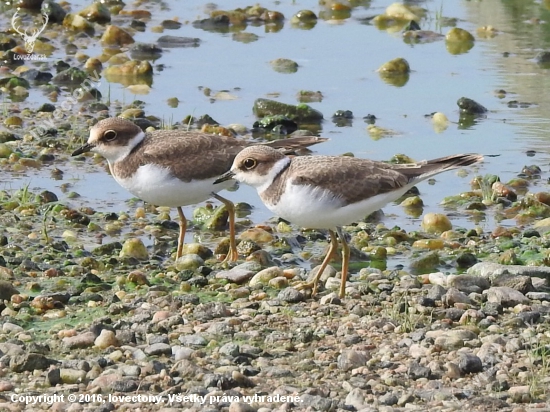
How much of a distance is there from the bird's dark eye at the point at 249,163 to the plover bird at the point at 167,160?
686mm

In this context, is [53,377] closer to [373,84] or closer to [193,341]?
[193,341]

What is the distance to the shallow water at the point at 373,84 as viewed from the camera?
11570 millimetres

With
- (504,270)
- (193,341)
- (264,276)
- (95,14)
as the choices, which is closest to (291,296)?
A: (264,276)

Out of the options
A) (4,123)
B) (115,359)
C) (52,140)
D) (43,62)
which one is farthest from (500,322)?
(43,62)

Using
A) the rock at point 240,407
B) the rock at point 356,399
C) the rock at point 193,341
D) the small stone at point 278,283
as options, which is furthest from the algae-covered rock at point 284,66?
the rock at point 240,407

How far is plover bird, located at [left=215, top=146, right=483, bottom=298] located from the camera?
781 cm

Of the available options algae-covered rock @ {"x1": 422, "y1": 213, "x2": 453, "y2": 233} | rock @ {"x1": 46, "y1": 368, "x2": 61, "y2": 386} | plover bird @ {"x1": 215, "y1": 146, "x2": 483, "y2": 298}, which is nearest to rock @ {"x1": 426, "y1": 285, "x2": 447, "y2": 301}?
plover bird @ {"x1": 215, "y1": 146, "x2": 483, "y2": 298}

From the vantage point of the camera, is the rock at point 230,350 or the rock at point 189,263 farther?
the rock at point 189,263

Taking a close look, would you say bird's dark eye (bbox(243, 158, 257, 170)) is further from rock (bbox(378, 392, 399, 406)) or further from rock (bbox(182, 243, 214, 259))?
rock (bbox(378, 392, 399, 406))

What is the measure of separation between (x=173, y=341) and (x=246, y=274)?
1501 mm

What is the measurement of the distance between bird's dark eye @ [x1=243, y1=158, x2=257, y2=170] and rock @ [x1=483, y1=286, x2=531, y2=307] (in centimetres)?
186

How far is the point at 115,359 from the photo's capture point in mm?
6730

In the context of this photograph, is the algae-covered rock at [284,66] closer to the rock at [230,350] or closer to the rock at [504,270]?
the rock at [504,270]

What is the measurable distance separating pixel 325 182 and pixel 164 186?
1.46 m
